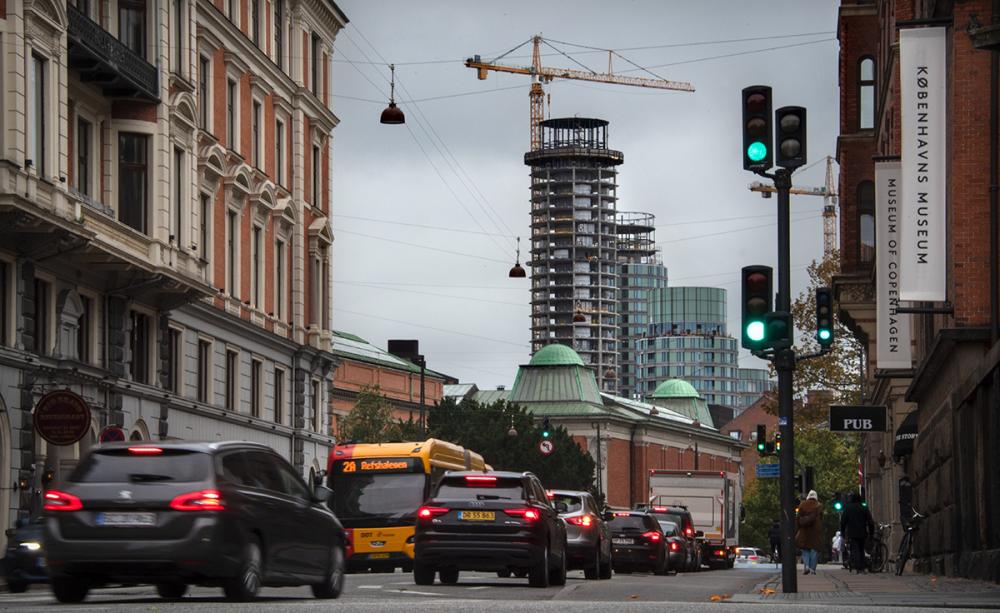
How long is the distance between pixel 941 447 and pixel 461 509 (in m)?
10.2

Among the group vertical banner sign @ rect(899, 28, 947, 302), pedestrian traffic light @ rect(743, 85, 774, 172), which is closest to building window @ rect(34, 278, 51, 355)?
vertical banner sign @ rect(899, 28, 947, 302)

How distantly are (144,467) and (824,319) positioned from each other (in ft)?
52.8

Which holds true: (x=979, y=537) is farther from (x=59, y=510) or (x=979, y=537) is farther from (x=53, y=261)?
(x=53, y=261)

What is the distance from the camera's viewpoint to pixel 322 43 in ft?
206

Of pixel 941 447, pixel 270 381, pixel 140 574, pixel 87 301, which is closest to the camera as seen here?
pixel 140 574

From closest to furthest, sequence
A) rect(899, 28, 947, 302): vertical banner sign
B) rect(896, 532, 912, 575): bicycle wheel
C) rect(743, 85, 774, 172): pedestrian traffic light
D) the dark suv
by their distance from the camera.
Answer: rect(743, 85, 774, 172): pedestrian traffic light → the dark suv → rect(899, 28, 947, 302): vertical banner sign → rect(896, 532, 912, 575): bicycle wheel

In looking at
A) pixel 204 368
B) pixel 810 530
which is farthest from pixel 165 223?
pixel 810 530

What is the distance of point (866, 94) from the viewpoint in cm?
5494

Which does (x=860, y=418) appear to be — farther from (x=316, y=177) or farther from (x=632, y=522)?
(x=316, y=177)

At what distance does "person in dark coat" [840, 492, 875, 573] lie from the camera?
40.1m

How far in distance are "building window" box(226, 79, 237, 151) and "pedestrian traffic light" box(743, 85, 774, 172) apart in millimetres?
34535

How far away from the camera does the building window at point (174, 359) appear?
4716 cm

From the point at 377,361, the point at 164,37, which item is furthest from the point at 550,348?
the point at 164,37

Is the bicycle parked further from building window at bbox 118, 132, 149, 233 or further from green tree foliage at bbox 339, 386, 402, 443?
green tree foliage at bbox 339, 386, 402, 443
